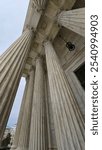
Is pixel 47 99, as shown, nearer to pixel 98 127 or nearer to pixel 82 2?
pixel 82 2

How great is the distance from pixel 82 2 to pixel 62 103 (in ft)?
15.7

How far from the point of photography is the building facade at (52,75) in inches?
125

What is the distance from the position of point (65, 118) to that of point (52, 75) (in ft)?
6.20

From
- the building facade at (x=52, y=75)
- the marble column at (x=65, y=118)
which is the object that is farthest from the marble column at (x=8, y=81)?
the marble column at (x=65, y=118)

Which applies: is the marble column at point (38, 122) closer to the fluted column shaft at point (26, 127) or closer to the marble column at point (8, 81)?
the fluted column shaft at point (26, 127)

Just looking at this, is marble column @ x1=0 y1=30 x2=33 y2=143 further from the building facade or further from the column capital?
the column capital

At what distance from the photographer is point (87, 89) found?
8.93 feet

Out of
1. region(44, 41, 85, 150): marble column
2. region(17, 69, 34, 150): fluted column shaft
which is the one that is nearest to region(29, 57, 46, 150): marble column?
region(17, 69, 34, 150): fluted column shaft

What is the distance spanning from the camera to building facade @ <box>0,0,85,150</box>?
3188 mm

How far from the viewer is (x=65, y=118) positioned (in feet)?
12.0

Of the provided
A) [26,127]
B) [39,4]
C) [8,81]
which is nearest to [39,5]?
[39,4]

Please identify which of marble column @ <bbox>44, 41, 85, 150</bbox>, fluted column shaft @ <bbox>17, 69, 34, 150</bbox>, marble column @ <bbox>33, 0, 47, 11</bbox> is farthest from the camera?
marble column @ <bbox>33, 0, 47, 11</bbox>

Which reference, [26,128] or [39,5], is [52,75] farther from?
[39,5]

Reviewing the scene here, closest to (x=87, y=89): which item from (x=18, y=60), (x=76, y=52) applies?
(x=18, y=60)
